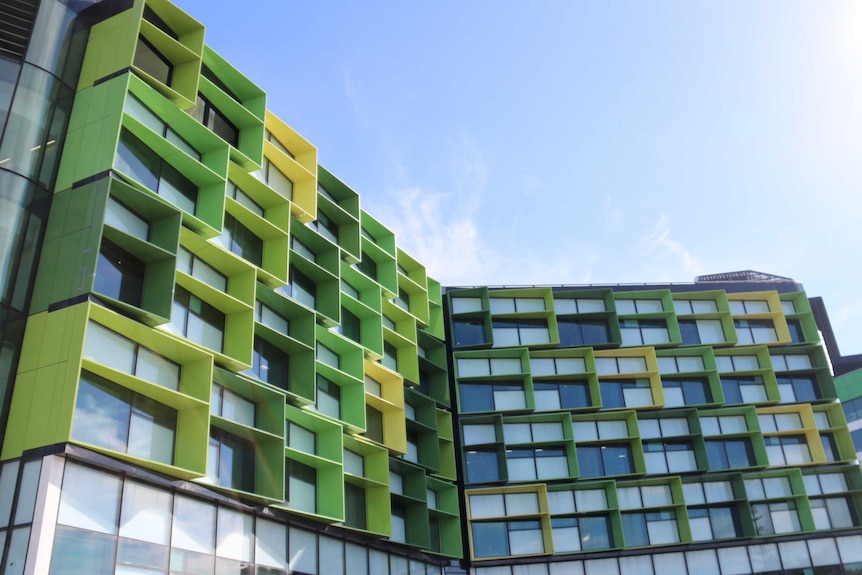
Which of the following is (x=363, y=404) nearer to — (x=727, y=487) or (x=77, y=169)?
(x=77, y=169)

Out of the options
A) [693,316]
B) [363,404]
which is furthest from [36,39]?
[693,316]

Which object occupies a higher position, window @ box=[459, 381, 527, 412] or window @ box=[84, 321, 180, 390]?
window @ box=[459, 381, 527, 412]

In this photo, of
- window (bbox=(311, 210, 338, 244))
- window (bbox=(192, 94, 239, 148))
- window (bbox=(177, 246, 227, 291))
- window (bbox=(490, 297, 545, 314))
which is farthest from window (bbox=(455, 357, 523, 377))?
window (bbox=(177, 246, 227, 291))

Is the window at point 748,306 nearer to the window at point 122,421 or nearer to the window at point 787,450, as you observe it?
the window at point 787,450

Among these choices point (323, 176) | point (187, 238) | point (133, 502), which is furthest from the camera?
point (323, 176)

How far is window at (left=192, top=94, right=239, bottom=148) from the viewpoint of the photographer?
36125 millimetres

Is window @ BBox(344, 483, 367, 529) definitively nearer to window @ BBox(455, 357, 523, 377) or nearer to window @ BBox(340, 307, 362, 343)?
window @ BBox(340, 307, 362, 343)

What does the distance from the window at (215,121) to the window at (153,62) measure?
186 centimetres

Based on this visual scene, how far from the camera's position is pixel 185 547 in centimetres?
2814

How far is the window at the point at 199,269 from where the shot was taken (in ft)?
107

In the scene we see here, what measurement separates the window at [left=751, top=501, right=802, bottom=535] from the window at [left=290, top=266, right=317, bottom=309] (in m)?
31.6

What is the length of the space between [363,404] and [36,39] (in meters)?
20.8

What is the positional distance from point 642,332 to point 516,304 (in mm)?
8895

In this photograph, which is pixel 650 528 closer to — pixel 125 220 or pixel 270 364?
pixel 270 364
